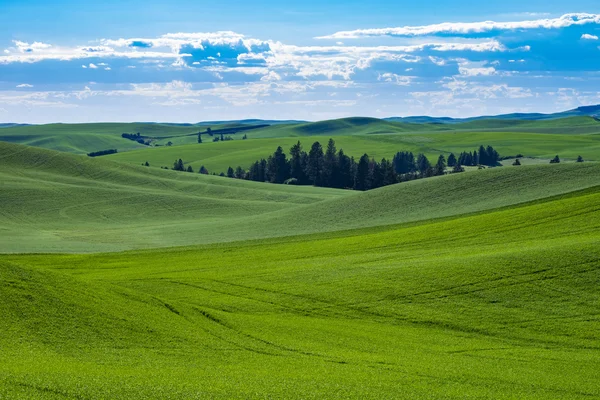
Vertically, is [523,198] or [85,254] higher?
[523,198]

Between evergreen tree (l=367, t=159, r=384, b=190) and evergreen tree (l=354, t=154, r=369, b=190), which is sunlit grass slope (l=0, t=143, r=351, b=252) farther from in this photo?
evergreen tree (l=354, t=154, r=369, b=190)

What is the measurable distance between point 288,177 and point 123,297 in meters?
120

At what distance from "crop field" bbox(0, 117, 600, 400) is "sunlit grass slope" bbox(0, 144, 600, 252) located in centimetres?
52

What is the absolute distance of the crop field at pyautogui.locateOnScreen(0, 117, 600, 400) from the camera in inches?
942

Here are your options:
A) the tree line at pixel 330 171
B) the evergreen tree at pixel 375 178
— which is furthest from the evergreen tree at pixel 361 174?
the evergreen tree at pixel 375 178

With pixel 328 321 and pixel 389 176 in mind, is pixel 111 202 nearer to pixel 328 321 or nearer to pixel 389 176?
pixel 389 176

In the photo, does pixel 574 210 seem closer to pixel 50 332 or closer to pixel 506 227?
pixel 506 227

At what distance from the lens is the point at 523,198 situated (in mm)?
72125

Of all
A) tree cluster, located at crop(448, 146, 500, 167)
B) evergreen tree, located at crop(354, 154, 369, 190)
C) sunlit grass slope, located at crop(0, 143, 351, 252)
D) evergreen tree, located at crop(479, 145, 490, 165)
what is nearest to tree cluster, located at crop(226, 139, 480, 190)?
evergreen tree, located at crop(354, 154, 369, 190)

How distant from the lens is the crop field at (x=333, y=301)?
2394 cm

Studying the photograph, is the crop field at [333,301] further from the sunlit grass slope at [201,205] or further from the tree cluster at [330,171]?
the tree cluster at [330,171]

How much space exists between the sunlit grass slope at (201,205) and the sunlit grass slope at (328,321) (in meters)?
15.8

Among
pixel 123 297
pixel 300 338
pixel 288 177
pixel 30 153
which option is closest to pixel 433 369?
pixel 300 338

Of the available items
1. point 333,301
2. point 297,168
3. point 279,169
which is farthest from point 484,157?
point 333,301
